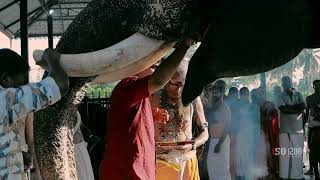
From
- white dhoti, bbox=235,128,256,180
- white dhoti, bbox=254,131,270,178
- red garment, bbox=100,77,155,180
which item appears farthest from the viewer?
white dhoti, bbox=254,131,270,178

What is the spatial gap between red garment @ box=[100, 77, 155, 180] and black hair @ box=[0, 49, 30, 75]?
0.47 metres

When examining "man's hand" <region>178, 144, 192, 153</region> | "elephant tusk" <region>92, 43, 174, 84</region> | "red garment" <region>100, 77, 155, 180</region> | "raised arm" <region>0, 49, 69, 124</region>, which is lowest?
"man's hand" <region>178, 144, 192, 153</region>

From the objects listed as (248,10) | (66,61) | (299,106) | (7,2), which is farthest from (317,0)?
(7,2)

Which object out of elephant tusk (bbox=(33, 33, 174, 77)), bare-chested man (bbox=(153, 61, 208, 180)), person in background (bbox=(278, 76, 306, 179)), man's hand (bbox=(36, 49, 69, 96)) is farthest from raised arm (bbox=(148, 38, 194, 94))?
person in background (bbox=(278, 76, 306, 179))

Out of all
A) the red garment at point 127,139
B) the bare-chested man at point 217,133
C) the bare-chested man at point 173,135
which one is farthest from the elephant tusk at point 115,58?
the bare-chested man at point 217,133

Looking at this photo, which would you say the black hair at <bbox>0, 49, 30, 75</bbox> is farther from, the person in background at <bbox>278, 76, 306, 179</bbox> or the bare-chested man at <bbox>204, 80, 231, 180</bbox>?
the person in background at <bbox>278, 76, 306, 179</bbox>

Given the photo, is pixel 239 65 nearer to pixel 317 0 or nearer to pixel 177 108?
pixel 317 0

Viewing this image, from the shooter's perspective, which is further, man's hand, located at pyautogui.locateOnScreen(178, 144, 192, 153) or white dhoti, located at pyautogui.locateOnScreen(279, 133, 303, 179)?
white dhoti, located at pyautogui.locateOnScreen(279, 133, 303, 179)

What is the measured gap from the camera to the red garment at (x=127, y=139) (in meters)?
2.59

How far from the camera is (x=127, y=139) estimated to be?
263cm

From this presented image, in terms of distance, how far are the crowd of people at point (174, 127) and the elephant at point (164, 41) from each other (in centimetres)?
8

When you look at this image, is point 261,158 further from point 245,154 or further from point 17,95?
point 17,95

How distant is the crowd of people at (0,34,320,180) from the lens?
2.17 m

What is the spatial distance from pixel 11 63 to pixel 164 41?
1.74 feet
